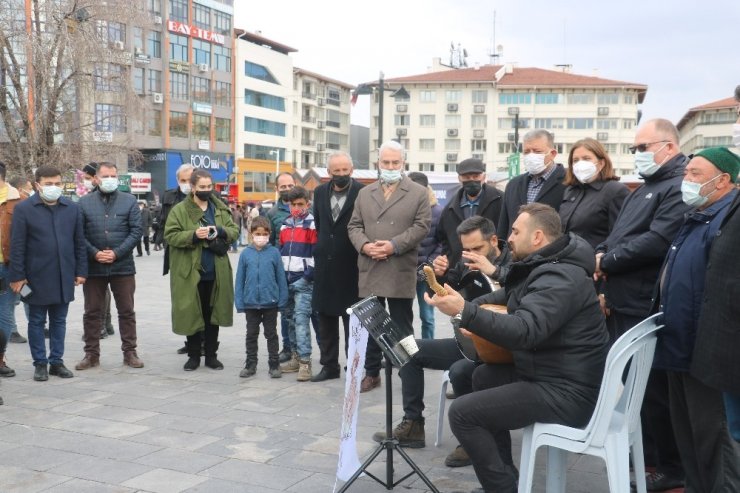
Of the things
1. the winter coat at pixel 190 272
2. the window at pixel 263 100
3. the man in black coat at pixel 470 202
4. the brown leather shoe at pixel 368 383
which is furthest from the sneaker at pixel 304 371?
the window at pixel 263 100

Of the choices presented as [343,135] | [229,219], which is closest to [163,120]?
[343,135]

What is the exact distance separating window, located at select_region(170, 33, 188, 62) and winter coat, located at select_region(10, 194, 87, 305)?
5843 cm

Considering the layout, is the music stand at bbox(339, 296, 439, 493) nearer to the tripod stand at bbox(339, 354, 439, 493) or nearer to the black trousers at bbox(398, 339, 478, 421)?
the tripod stand at bbox(339, 354, 439, 493)

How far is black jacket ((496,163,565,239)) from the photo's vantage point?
611 centimetres

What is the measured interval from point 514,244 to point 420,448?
193cm

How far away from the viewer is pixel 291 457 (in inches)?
202

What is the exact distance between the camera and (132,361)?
800 cm

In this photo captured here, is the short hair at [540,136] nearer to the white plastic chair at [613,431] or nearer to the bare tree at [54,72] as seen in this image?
the white plastic chair at [613,431]

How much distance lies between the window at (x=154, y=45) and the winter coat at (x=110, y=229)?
184 feet

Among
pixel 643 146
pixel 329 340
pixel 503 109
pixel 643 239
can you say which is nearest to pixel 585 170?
pixel 643 146

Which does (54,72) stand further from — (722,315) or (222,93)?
(222,93)

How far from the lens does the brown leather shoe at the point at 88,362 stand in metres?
7.82

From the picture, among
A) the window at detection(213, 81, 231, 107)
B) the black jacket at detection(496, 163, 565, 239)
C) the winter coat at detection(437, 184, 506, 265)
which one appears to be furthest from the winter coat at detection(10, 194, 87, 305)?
the window at detection(213, 81, 231, 107)

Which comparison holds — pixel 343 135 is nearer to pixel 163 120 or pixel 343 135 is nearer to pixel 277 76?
pixel 277 76
